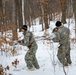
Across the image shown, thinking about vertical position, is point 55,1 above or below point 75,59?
above

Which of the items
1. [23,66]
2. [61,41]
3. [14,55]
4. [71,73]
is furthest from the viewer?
[14,55]

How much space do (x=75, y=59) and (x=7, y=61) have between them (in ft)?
9.42

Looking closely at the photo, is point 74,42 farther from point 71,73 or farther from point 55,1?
point 55,1

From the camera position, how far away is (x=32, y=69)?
9.48 meters

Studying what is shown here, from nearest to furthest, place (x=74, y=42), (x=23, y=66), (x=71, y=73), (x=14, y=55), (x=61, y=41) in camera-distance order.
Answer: (x=71, y=73) < (x=61, y=41) < (x=23, y=66) < (x=14, y=55) < (x=74, y=42)

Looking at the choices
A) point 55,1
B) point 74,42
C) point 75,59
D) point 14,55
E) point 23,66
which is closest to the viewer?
point 23,66

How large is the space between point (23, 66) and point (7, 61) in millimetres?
1452

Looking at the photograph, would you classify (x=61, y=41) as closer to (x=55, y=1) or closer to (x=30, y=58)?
(x=30, y=58)

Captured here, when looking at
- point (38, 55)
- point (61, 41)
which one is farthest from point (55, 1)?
point (61, 41)

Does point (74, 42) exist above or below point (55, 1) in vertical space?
below

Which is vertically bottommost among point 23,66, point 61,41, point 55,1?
point 23,66

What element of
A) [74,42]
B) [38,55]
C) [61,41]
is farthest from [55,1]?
[61,41]

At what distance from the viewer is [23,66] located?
10.3 metres

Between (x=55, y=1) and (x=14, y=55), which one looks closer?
(x=14, y=55)
